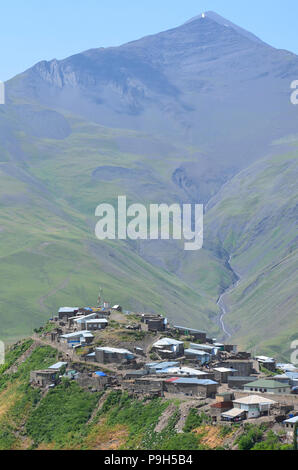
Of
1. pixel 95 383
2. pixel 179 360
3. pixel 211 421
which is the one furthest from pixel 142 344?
pixel 211 421

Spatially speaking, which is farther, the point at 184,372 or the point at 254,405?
the point at 184,372

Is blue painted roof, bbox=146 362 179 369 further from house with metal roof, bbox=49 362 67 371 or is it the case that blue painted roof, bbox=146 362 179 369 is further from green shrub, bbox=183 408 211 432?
green shrub, bbox=183 408 211 432

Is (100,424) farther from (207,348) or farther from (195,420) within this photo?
(207,348)

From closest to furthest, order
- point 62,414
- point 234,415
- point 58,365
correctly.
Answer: point 234,415 < point 62,414 < point 58,365

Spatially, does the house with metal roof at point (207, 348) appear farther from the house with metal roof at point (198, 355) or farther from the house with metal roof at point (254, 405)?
the house with metal roof at point (254, 405)

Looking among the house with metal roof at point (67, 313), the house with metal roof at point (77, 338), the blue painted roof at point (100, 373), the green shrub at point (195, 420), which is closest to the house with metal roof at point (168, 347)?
the house with metal roof at point (77, 338)

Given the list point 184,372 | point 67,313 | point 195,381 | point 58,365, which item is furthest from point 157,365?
point 67,313
